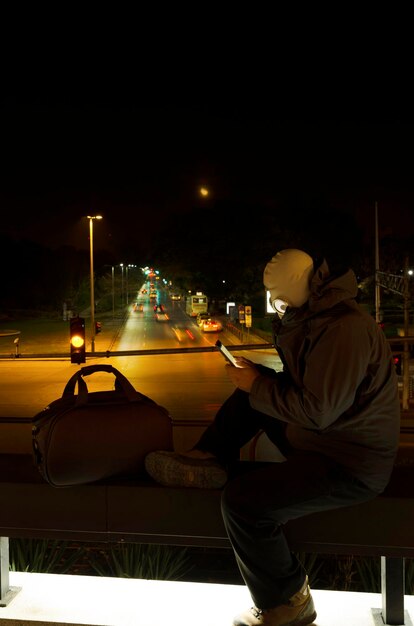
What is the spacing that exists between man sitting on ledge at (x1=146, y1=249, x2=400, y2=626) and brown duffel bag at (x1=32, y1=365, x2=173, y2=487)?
440 millimetres

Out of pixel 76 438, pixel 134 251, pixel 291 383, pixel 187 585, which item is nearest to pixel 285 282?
pixel 291 383

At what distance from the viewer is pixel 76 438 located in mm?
2859

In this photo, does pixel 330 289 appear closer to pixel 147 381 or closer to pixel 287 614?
pixel 287 614

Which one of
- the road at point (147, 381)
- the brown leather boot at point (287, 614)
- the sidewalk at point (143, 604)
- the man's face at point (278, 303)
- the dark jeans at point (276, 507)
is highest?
the man's face at point (278, 303)

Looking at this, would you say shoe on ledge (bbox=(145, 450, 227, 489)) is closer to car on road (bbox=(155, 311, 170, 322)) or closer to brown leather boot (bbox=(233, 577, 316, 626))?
brown leather boot (bbox=(233, 577, 316, 626))

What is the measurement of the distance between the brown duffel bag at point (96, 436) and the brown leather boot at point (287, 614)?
0.74 m

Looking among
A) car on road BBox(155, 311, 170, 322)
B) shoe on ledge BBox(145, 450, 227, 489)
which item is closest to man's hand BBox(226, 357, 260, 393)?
shoe on ledge BBox(145, 450, 227, 489)

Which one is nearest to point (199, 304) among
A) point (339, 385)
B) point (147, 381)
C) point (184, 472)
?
point (147, 381)

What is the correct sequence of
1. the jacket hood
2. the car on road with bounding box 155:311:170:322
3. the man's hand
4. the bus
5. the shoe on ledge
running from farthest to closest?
the bus → the car on road with bounding box 155:311:170:322 → the shoe on ledge → the man's hand → the jacket hood

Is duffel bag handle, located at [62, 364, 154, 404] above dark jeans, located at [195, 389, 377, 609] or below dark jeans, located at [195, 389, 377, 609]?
above

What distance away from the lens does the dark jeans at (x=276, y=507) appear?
2564 millimetres

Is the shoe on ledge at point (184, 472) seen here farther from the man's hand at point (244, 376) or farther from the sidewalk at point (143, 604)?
the sidewalk at point (143, 604)

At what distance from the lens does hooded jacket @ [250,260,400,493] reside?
2469mm

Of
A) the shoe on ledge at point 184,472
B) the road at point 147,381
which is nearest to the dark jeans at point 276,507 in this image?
the shoe on ledge at point 184,472
